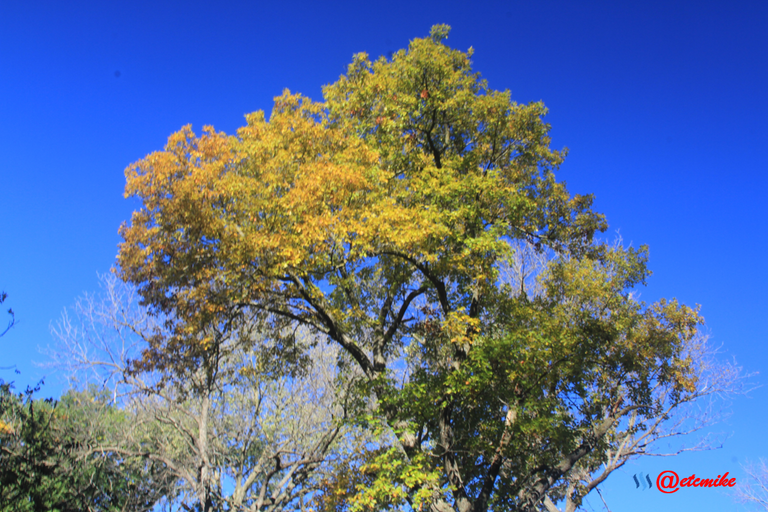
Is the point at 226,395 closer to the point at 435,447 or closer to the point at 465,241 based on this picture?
the point at 435,447

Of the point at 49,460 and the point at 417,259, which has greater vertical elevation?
the point at 417,259

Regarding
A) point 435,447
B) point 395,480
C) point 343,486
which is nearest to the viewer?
point 395,480

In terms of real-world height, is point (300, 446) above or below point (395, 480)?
above

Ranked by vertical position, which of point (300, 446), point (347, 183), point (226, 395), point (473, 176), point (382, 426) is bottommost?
point (382, 426)

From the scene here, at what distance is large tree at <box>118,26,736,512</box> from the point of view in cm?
941


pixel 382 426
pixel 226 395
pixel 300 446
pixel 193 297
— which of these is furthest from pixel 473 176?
pixel 226 395

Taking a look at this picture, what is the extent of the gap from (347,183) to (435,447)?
594 cm

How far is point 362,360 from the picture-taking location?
35.2ft

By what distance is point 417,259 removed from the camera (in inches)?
401

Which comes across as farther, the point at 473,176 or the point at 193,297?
the point at 473,176

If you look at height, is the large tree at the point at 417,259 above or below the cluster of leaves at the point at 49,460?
above

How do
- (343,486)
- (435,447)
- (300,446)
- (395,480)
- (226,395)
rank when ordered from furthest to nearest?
(226,395) → (300,446) → (343,486) → (435,447) → (395,480)

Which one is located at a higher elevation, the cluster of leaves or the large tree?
the large tree

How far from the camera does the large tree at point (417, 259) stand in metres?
9.41
